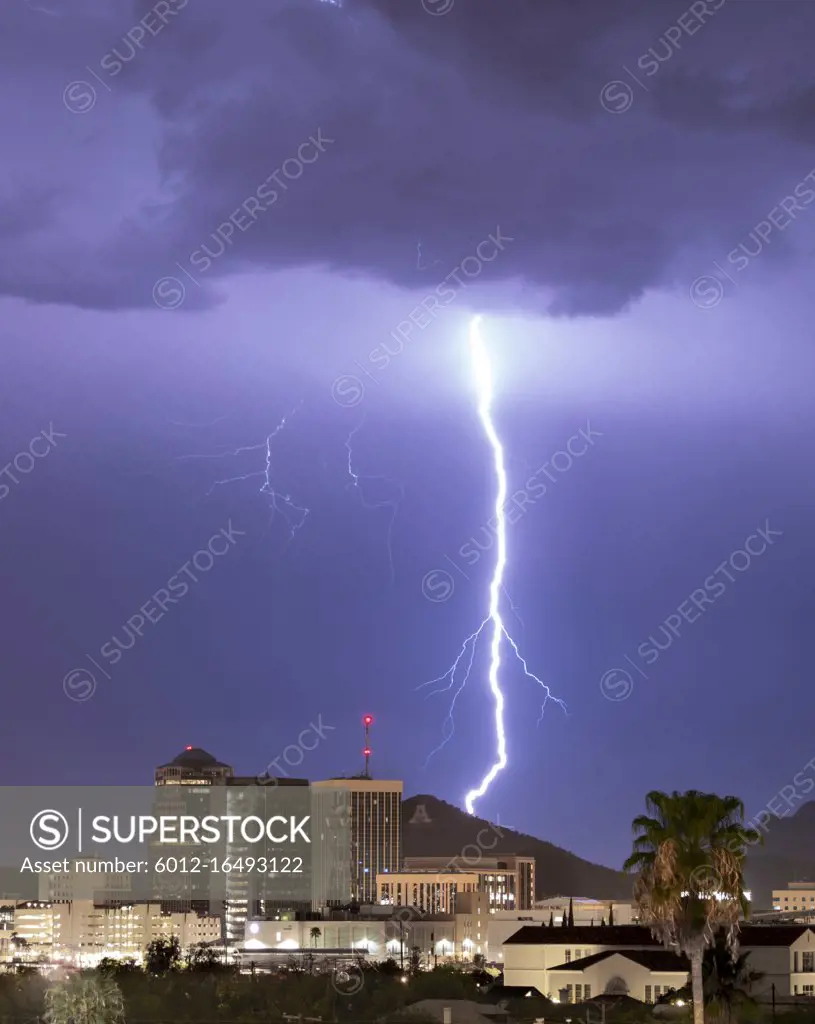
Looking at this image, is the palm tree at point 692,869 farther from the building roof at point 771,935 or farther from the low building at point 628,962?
the building roof at point 771,935

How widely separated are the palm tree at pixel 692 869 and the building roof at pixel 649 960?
24.6 m

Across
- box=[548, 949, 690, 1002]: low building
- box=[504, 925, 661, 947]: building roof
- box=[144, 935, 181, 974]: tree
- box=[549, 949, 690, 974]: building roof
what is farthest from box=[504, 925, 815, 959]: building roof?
box=[144, 935, 181, 974]: tree

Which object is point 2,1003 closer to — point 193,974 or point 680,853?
point 193,974

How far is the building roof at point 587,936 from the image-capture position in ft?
231

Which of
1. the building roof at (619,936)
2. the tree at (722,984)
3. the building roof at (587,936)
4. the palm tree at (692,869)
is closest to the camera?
the palm tree at (692,869)

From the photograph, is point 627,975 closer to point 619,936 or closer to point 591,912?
point 619,936

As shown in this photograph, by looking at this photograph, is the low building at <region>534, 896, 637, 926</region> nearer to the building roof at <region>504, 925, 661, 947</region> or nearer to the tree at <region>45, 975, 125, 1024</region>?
the building roof at <region>504, 925, 661, 947</region>

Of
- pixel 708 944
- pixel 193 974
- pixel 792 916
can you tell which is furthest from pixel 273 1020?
pixel 792 916

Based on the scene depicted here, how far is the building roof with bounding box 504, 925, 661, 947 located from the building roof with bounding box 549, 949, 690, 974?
2887 millimetres

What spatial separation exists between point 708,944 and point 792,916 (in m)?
105

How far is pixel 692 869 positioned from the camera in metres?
38.0

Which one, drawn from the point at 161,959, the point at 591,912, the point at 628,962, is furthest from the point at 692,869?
the point at 591,912

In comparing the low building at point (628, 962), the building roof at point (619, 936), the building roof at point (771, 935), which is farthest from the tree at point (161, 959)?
the building roof at point (771, 935)

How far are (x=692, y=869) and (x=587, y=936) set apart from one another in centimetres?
3553
